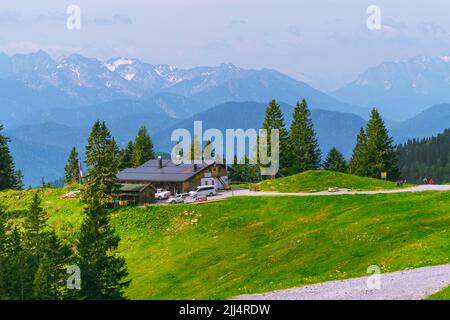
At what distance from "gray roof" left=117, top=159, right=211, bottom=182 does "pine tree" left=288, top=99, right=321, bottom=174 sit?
24218mm

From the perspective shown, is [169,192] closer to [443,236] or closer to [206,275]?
[206,275]

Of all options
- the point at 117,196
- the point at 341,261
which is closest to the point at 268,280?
the point at 341,261

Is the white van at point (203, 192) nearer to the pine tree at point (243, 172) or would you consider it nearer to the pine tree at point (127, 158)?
the pine tree at point (243, 172)

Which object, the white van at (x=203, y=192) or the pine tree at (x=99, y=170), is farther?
the white van at (x=203, y=192)

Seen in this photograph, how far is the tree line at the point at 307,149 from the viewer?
108 m

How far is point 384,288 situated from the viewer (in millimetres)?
28578

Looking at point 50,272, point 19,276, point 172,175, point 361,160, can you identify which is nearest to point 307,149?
point 361,160

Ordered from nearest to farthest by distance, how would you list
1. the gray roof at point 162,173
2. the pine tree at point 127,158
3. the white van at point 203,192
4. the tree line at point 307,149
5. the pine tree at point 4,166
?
the white van at point 203,192, the gray roof at point 162,173, the pine tree at point 4,166, the tree line at point 307,149, the pine tree at point 127,158

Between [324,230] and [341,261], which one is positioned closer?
[341,261]

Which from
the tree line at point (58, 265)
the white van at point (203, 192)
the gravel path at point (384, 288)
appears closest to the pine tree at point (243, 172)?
the white van at point (203, 192)

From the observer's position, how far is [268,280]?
130 feet

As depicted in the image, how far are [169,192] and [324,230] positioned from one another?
129 feet

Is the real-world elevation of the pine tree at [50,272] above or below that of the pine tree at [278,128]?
below

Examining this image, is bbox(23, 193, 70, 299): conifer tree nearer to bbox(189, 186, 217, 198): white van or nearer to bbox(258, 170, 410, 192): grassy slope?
bbox(189, 186, 217, 198): white van
